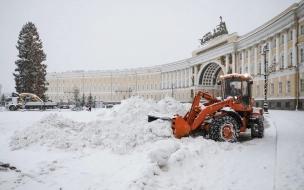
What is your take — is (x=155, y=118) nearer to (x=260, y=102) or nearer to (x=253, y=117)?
(x=253, y=117)

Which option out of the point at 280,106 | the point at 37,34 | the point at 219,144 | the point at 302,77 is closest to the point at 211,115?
the point at 219,144

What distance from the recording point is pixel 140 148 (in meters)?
7.52

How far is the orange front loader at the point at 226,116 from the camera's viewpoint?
328 inches

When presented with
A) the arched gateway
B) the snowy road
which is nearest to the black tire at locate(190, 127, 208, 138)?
the snowy road

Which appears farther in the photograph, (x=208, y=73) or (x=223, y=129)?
(x=208, y=73)

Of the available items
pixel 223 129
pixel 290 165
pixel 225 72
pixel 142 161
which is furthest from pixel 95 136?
pixel 225 72

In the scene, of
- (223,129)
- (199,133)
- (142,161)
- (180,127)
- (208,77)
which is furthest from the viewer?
(208,77)

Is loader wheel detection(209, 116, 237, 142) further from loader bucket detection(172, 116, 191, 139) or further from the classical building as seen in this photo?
the classical building

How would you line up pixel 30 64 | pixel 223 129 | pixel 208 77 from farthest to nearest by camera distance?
pixel 208 77 → pixel 30 64 → pixel 223 129

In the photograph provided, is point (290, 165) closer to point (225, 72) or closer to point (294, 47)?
point (294, 47)

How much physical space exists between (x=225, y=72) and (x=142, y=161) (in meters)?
48.2

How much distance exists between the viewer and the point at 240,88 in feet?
32.9

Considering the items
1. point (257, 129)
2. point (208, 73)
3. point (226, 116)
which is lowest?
point (257, 129)

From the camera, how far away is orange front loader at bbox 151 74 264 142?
834cm
